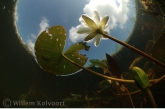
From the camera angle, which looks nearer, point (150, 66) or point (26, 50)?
point (150, 66)

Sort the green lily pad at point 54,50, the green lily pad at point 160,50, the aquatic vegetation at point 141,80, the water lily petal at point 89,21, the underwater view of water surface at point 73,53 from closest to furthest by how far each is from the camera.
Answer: the aquatic vegetation at point 141,80, the green lily pad at point 160,50, the water lily petal at point 89,21, the green lily pad at point 54,50, the underwater view of water surface at point 73,53

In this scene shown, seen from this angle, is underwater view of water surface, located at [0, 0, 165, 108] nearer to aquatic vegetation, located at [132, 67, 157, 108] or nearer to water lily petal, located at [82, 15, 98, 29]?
water lily petal, located at [82, 15, 98, 29]

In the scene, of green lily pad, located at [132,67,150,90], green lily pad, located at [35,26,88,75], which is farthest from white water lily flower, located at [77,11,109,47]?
green lily pad, located at [132,67,150,90]

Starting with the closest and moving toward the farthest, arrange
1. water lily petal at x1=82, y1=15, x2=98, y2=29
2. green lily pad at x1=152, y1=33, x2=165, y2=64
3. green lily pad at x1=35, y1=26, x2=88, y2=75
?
green lily pad at x1=152, y1=33, x2=165, y2=64 < water lily petal at x1=82, y1=15, x2=98, y2=29 < green lily pad at x1=35, y1=26, x2=88, y2=75

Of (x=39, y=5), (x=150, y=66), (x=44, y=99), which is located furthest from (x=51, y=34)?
(x=150, y=66)

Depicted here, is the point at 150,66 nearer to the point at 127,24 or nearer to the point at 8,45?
the point at 127,24

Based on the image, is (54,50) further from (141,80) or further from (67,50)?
(141,80)

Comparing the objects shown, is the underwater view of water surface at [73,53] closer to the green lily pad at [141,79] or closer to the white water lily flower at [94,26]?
the white water lily flower at [94,26]

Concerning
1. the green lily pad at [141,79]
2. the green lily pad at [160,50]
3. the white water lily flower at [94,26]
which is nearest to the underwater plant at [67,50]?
the white water lily flower at [94,26]
